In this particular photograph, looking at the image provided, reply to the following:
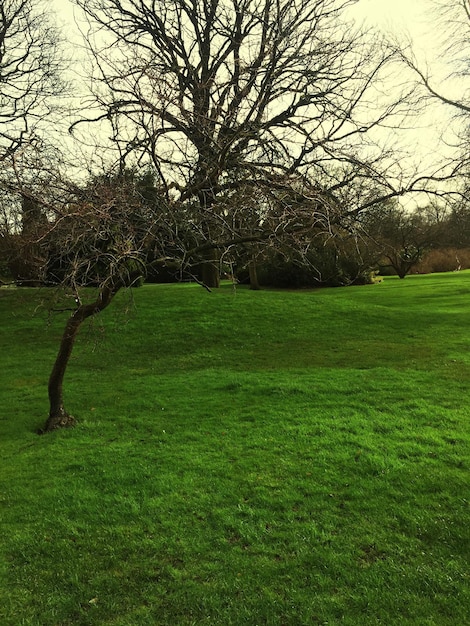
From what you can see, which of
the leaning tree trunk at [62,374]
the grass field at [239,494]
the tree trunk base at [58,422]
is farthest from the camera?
the tree trunk base at [58,422]

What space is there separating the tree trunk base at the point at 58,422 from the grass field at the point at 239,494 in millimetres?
197

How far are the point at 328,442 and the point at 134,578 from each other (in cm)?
322

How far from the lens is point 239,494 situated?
16.5 ft

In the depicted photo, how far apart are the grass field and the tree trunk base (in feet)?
0.65

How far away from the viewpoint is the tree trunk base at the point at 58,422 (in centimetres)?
710

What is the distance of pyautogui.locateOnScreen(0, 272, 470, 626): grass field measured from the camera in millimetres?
3549

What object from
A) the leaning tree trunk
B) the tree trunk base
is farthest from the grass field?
the leaning tree trunk

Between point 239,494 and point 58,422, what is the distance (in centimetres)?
350

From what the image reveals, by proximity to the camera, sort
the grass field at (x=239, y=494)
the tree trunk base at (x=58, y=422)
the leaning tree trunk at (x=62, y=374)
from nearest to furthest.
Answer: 1. the grass field at (x=239, y=494)
2. the leaning tree trunk at (x=62, y=374)
3. the tree trunk base at (x=58, y=422)

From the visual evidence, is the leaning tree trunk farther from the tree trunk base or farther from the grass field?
the grass field

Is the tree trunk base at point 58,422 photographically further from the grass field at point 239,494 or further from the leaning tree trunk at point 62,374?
the grass field at point 239,494

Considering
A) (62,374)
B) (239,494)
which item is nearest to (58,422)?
(62,374)

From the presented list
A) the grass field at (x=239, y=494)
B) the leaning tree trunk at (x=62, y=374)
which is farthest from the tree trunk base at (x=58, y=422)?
the grass field at (x=239, y=494)

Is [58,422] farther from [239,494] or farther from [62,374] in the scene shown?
[239,494]
